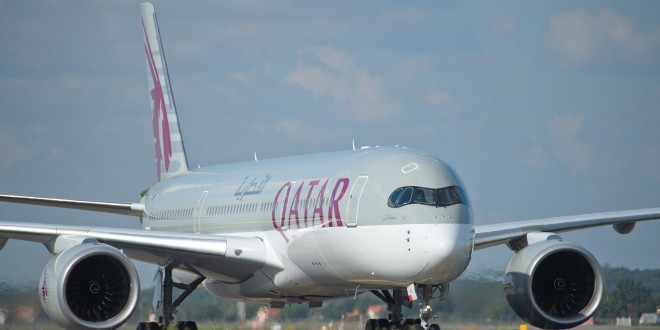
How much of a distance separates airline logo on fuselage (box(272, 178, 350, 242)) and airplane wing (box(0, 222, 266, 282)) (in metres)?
0.85

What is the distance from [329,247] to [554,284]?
4.39m

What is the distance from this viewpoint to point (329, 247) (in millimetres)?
26047

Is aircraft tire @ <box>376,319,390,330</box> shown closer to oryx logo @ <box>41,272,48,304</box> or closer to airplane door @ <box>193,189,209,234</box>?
airplane door @ <box>193,189,209,234</box>

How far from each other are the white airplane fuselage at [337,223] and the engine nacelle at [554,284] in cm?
260

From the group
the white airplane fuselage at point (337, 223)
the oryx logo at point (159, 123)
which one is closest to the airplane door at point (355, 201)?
the white airplane fuselage at point (337, 223)

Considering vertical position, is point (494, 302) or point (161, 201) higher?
point (161, 201)

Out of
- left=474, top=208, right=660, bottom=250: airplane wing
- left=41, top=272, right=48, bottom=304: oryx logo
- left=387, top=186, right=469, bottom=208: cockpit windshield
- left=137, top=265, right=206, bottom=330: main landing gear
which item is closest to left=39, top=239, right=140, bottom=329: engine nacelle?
left=41, top=272, right=48, bottom=304: oryx logo

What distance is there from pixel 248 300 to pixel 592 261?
7.83 m

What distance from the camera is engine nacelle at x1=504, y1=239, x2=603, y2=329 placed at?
26250 mm

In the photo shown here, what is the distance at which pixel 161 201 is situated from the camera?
35.8 metres

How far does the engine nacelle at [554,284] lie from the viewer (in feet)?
86.1

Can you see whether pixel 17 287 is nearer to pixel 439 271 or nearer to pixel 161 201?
pixel 161 201

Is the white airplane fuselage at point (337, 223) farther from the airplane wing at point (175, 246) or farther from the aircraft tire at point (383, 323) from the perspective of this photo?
the aircraft tire at point (383, 323)

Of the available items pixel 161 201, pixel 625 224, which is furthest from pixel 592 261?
pixel 161 201
